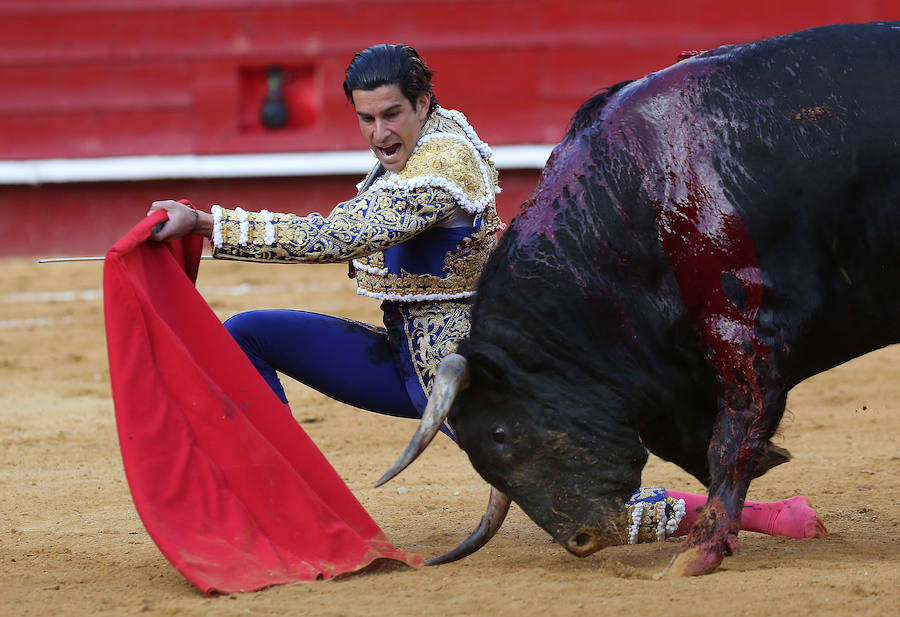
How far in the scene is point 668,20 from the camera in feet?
28.8

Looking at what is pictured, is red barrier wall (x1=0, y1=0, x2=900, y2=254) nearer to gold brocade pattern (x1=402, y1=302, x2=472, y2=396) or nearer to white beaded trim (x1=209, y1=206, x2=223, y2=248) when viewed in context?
gold brocade pattern (x1=402, y1=302, x2=472, y2=396)

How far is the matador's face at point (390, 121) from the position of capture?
2.77 meters

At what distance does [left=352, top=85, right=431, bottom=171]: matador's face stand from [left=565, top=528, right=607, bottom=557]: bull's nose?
0.88m

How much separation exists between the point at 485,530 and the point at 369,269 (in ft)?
2.12

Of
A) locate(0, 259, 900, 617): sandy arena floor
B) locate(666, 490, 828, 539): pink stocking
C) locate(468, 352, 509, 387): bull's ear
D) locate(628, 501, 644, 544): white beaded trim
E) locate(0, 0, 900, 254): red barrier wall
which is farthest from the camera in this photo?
locate(0, 0, 900, 254): red barrier wall

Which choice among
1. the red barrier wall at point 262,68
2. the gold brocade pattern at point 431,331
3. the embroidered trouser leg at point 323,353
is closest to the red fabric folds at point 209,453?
the embroidered trouser leg at point 323,353

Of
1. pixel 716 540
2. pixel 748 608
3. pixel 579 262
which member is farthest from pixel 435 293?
pixel 748 608

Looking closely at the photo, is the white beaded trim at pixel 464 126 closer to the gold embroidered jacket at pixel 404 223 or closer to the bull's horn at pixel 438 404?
the gold embroidered jacket at pixel 404 223

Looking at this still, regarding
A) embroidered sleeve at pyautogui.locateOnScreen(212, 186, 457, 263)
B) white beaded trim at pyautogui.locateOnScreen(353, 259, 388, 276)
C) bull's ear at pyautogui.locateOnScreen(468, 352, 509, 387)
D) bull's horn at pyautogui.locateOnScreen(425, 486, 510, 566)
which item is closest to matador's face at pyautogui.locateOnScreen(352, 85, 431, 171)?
embroidered sleeve at pyautogui.locateOnScreen(212, 186, 457, 263)

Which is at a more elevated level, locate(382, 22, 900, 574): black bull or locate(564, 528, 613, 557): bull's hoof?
locate(382, 22, 900, 574): black bull

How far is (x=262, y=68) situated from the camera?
879 cm

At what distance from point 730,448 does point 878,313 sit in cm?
44

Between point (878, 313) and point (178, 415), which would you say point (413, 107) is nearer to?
point (178, 415)

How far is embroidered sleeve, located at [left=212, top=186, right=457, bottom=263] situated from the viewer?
8.67ft
